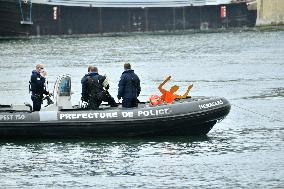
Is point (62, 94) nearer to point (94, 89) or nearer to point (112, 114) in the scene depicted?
point (94, 89)

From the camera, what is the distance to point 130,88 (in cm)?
2431

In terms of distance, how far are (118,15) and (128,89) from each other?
224 feet

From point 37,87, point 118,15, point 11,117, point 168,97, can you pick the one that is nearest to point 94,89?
point 37,87

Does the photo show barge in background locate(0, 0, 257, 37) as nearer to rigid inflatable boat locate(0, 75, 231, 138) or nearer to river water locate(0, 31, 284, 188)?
river water locate(0, 31, 284, 188)

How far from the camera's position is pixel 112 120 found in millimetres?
23922

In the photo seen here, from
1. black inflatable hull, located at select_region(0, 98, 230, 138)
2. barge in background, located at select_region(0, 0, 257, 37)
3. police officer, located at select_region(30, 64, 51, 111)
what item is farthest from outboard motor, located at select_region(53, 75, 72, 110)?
barge in background, located at select_region(0, 0, 257, 37)

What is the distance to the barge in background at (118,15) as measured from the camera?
8531 centimetres

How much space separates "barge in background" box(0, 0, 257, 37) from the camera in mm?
85312

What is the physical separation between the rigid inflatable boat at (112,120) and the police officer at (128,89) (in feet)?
0.83

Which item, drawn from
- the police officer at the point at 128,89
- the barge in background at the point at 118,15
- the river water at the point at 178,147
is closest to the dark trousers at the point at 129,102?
the police officer at the point at 128,89

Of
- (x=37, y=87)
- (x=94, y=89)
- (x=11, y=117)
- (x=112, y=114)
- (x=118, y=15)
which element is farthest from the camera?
(x=118, y=15)

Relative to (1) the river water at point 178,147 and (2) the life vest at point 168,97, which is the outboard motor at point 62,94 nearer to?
(1) the river water at point 178,147

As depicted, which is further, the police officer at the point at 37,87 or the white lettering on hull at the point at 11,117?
the police officer at the point at 37,87

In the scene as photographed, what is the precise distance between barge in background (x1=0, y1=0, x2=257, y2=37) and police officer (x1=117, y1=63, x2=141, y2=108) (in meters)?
60.6
